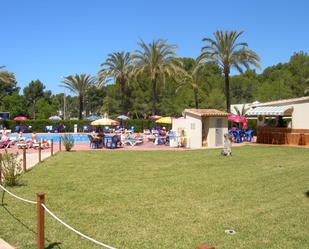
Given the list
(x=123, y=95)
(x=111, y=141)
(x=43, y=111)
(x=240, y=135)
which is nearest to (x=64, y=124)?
(x=123, y=95)

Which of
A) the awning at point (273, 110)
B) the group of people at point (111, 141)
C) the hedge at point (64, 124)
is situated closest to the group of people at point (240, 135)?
the awning at point (273, 110)

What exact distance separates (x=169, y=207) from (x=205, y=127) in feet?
59.4

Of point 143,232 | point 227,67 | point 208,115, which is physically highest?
point 227,67

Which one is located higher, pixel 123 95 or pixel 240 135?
pixel 123 95

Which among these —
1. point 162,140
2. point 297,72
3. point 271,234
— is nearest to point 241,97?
point 297,72

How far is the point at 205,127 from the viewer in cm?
2686

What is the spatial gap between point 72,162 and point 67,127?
31.8 metres

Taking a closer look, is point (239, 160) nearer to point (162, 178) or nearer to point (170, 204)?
point (162, 178)

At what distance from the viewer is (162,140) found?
1215 inches

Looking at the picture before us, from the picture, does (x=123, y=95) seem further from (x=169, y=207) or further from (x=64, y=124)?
(x=169, y=207)

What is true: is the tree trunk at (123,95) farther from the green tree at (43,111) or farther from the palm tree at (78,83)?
the green tree at (43,111)

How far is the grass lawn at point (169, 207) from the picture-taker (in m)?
6.75

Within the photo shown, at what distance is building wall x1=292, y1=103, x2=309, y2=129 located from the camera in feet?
89.0

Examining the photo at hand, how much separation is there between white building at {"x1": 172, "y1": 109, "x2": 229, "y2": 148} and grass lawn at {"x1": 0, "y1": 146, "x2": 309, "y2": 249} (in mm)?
10627
